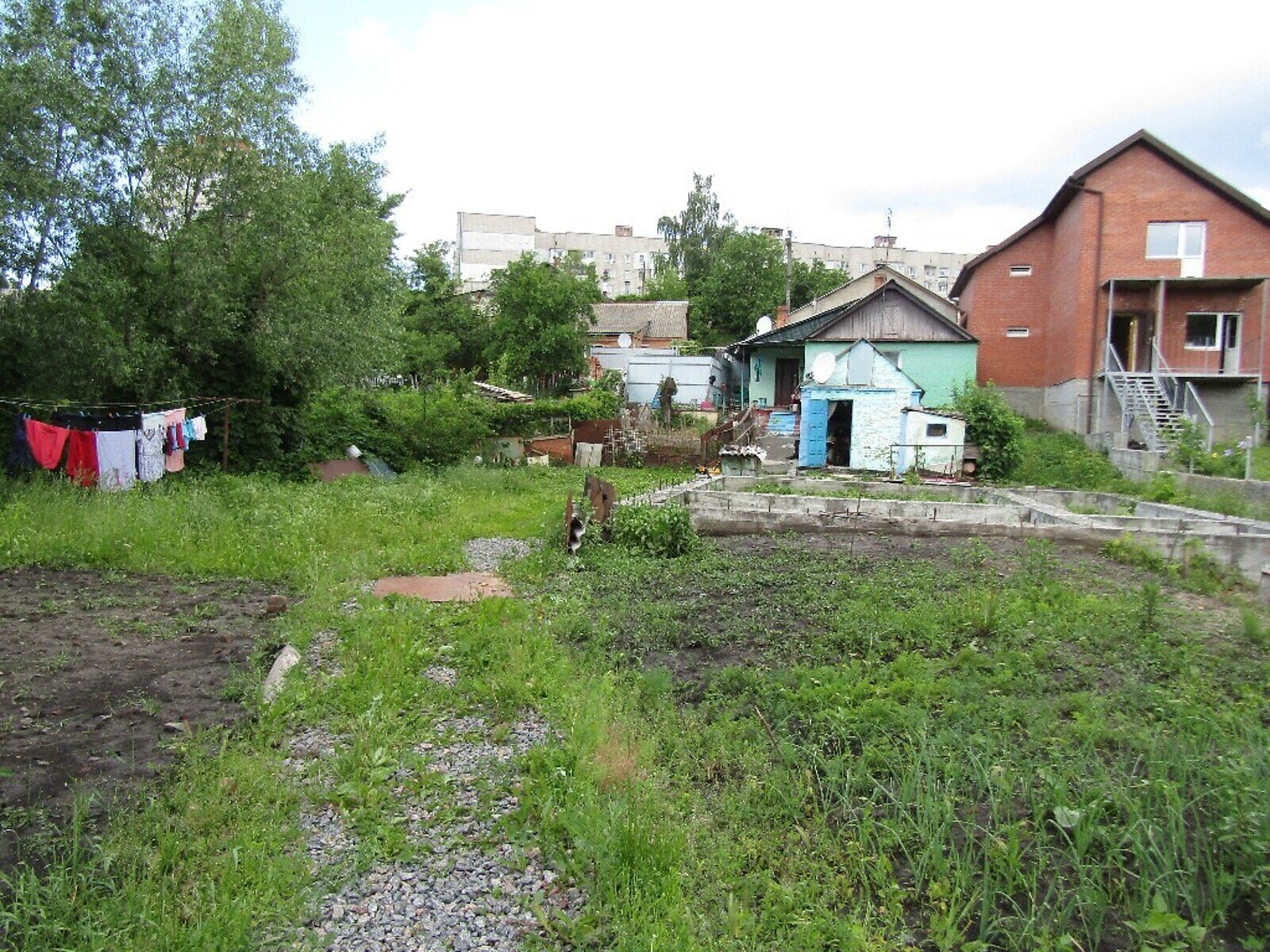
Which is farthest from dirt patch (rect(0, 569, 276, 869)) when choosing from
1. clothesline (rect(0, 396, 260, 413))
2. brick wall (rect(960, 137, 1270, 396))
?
brick wall (rect(960, 137, 1270, 396))

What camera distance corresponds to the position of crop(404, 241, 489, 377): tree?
32.6 metres

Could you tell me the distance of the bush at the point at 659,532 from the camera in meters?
9.19

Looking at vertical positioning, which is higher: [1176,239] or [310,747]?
[1176,239]

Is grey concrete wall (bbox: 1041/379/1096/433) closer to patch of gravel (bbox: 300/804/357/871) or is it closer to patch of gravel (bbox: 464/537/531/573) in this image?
patch of gravel (bbox: 464/537/531/573)

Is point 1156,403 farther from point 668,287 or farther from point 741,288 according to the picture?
point 668,287

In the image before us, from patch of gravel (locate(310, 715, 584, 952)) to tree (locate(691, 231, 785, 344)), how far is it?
129ft

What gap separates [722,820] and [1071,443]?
2030cm

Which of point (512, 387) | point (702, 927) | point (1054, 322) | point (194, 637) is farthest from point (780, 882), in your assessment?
point (512, 387)

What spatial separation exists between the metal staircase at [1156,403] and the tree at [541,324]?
17611mm

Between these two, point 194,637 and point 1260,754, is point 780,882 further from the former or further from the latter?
point 194,637

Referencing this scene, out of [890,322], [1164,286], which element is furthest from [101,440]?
[1164,286]

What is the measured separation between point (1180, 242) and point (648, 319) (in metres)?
23.6

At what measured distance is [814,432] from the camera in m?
20.7

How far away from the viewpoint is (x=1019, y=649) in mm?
5406
